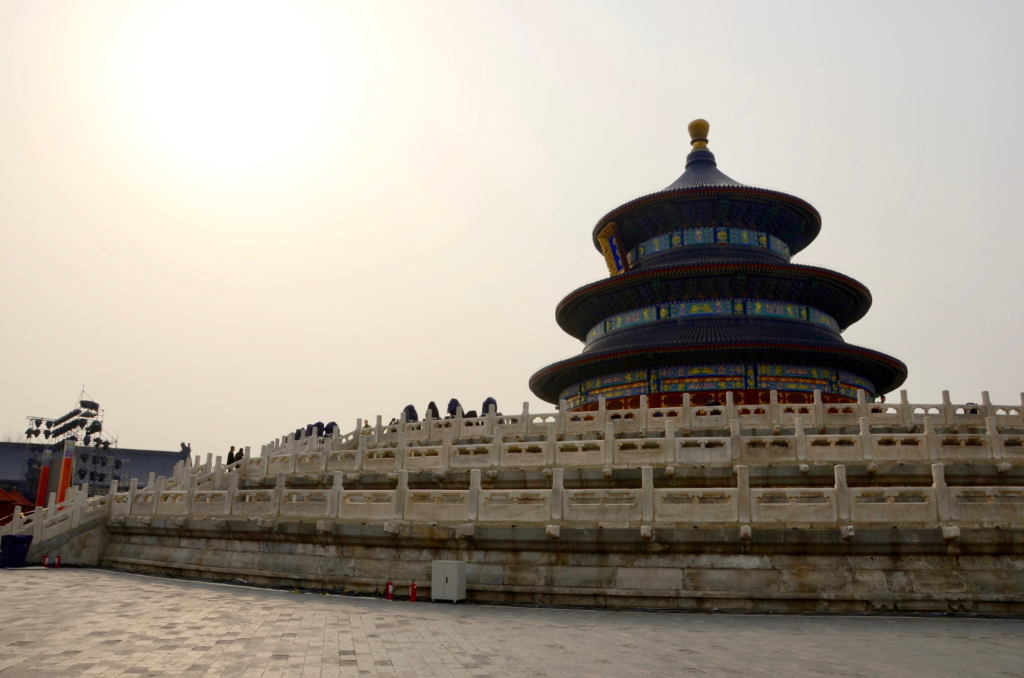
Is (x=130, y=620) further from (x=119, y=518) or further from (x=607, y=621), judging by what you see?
(x=119, y=518)

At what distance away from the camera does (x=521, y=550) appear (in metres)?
14.5

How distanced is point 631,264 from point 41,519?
32414 mm

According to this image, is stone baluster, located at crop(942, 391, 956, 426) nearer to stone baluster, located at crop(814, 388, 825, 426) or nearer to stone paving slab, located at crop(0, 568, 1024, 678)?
stone baluster, located at crop(814, 388, 825, 426)

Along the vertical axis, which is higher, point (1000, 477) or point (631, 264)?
point (631, 264)

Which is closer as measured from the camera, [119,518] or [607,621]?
[607,621]

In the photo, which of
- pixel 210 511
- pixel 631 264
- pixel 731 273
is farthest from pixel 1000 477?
pixel 631 264

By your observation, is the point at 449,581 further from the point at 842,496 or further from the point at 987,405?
the point at 987,405

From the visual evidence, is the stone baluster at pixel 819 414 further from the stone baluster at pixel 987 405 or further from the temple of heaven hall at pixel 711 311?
the temple of heaven hall at pixel 711 311

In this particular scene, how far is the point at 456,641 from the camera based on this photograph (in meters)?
10.3

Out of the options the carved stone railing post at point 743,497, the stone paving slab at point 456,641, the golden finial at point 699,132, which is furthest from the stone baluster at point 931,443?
the golden finial at point 699,132

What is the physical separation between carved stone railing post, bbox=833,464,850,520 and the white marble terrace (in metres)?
0.02

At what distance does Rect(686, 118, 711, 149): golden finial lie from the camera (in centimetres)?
4816

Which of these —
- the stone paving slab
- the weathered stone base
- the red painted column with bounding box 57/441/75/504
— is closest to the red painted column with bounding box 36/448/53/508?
the red painted column with bounding box 57/441/75/504

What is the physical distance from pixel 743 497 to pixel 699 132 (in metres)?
39.6
